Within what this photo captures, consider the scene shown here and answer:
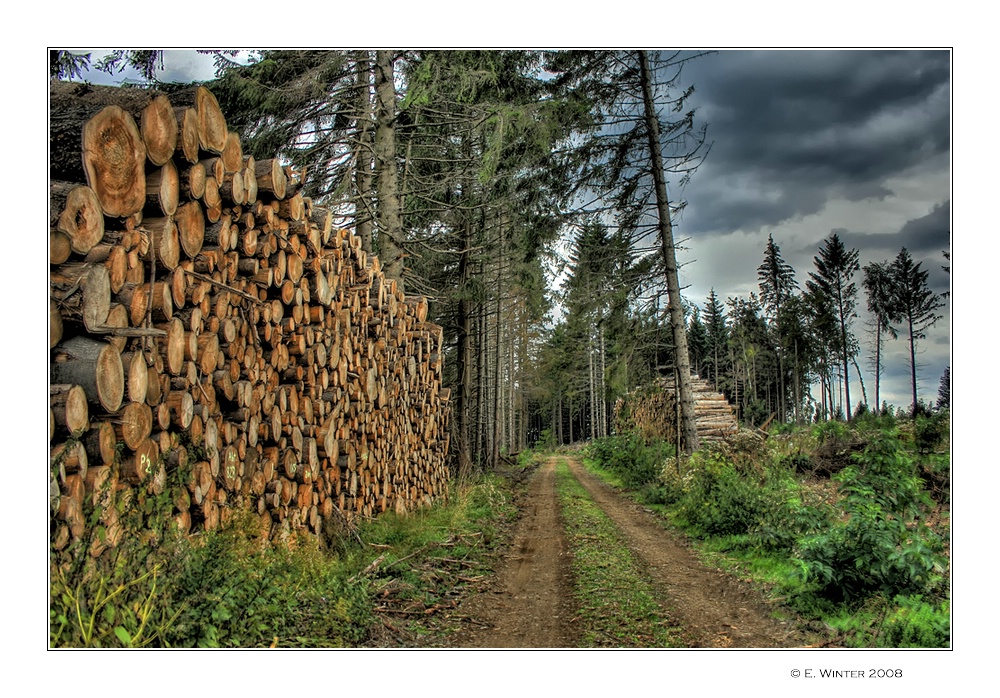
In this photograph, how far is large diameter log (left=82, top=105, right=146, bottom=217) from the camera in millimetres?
3012

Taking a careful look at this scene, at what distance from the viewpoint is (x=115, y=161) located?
319cm

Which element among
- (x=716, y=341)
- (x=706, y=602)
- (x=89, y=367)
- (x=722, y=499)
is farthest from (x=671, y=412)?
(x=89, y=367)

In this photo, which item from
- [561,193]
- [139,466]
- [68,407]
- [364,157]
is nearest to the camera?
[68,407]

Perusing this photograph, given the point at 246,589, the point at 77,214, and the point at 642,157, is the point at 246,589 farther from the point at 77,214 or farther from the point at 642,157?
the point at 642,157

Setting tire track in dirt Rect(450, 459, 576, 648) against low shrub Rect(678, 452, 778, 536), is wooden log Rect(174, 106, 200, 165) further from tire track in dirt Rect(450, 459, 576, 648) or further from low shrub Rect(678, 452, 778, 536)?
low shrub Rect(678, 452, 778, 536)

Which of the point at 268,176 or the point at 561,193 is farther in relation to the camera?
the point at 561,193

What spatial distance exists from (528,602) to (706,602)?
1.45m

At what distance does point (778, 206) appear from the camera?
500 centimetres

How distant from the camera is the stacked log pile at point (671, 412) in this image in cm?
1572

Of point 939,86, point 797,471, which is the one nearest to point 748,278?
point 939,86

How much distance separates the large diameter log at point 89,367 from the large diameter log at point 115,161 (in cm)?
71

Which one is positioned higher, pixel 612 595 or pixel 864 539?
pixel 864 539

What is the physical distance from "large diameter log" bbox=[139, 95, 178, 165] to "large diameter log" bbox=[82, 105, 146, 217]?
0.25 feet
